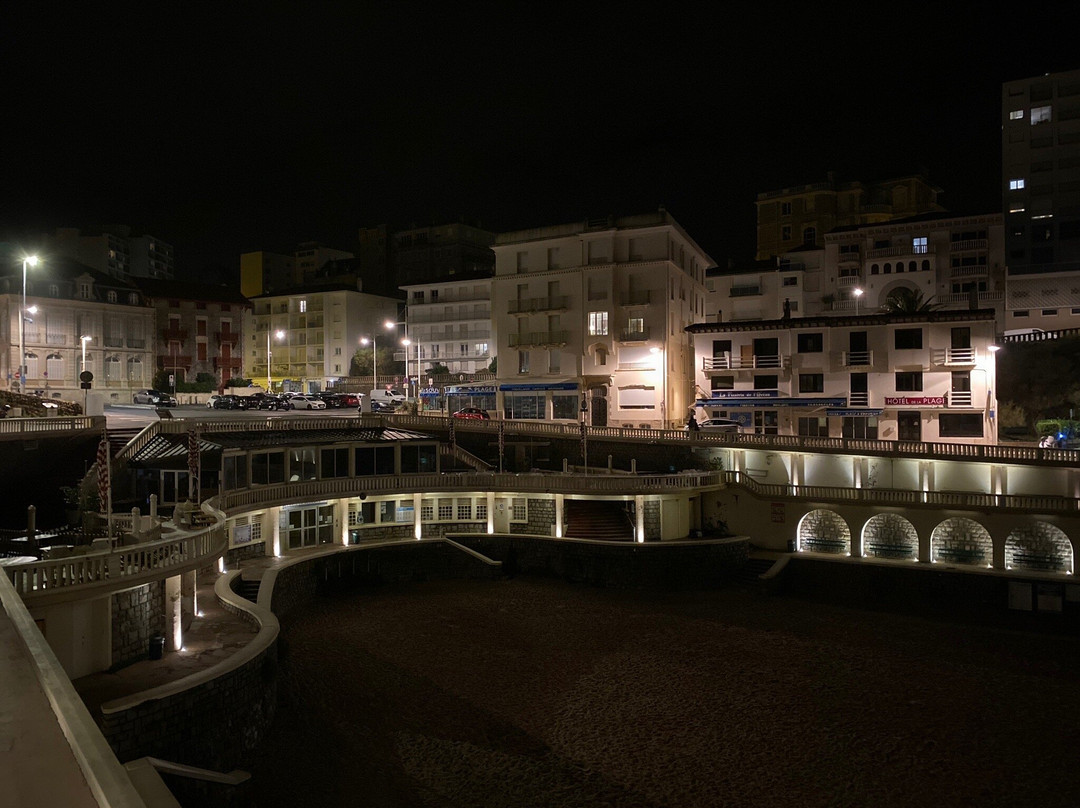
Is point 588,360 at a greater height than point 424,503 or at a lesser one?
greater

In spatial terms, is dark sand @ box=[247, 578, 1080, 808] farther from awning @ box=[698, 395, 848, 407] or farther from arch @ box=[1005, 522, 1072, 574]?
awning @ box=[698, 395, 848, 407]

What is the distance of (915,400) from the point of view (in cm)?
4397

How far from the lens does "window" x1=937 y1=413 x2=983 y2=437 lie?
42.9 metres

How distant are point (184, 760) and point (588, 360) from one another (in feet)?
141

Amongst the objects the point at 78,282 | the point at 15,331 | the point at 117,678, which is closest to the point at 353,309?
the point at 78,282

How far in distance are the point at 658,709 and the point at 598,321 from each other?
122ft

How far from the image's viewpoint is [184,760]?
50.1 feet

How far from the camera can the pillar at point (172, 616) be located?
18203 mm

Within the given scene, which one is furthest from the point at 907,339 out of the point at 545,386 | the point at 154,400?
the point at 154,400

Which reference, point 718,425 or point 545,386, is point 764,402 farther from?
point 545,386

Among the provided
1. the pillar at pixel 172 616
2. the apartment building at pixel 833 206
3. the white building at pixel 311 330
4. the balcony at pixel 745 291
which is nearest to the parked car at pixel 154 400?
the white building at pixel 311 330

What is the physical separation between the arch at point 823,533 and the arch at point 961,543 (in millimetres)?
3783

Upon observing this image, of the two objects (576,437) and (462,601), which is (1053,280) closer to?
(576,437)

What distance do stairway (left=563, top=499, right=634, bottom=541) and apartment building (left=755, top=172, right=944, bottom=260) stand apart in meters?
52.5
